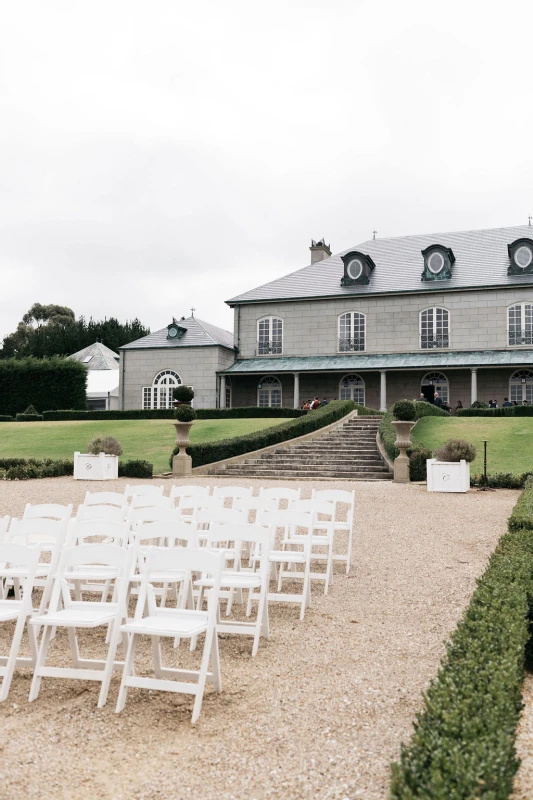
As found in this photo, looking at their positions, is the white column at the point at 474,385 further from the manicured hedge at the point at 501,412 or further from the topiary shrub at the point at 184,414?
the topiary shrub at the point at 184,414

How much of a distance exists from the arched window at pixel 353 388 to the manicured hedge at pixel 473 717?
30870mm

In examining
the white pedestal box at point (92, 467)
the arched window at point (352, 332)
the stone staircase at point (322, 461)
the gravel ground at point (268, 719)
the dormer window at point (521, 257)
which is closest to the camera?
the gravel ground at point (268, 719)

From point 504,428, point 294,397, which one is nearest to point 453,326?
point 294,397

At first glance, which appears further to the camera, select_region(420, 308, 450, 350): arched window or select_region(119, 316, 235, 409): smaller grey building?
select_region(119, 316, 235, 409): smaller grey building

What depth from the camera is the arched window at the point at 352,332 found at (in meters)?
35.8

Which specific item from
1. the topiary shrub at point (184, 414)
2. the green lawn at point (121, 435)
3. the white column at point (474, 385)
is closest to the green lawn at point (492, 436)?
the green lawn at point (121, 435)

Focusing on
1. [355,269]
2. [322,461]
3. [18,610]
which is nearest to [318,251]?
[355,269]

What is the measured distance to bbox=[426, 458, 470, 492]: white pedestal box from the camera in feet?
50.3

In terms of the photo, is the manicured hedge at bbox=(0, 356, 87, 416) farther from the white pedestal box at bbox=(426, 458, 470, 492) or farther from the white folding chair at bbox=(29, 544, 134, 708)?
the white folding chair at bbox=(29, 544, 134, 708)

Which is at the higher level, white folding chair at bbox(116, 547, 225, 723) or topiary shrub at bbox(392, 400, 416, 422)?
topiary shrub at bbox(392, 400, 416, 422)

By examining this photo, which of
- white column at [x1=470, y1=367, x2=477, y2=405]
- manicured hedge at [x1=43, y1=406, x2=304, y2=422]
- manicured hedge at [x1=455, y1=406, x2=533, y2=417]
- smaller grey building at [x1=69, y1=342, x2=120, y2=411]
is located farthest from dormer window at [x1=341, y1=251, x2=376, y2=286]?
smaller grey building at [x1=69, y1=342, x2=120, y2=411]

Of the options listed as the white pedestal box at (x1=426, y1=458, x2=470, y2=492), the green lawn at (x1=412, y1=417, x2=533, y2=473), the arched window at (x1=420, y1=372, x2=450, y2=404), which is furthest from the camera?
the arched window at (x1=420, y1=372, x2=450, y2=404)

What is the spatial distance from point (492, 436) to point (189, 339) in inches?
777

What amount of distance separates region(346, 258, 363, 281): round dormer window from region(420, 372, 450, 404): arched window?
254 inches
